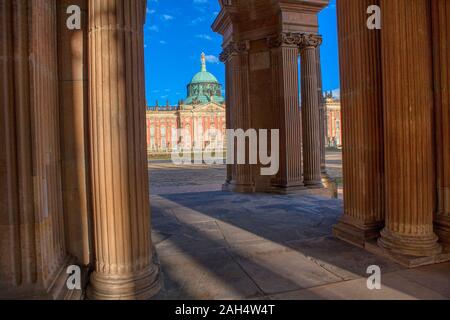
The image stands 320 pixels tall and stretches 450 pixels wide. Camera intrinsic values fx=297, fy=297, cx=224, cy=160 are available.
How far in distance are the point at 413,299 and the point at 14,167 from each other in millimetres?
4158

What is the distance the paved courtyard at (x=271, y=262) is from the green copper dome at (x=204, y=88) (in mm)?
87583

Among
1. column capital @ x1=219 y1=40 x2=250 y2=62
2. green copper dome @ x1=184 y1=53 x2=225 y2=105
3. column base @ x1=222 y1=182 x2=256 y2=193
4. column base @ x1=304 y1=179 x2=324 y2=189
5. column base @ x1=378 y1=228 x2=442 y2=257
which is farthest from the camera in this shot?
green copper dome @ x1=184 y1=53 x2=225 y2=105

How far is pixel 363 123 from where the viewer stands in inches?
194

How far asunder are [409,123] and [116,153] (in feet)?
13.1

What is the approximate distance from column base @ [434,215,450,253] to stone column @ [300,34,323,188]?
659 centimetres

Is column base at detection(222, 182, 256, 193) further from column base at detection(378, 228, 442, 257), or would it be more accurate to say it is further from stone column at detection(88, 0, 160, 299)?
stone column at detection(88, 0, 160, 299)

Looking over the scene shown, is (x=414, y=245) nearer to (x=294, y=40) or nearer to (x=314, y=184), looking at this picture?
(x=314, y=184)

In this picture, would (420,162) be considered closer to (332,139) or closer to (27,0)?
(27,0)

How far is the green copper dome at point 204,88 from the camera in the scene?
92.9 m

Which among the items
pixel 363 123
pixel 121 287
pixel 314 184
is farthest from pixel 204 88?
pixel 121 287

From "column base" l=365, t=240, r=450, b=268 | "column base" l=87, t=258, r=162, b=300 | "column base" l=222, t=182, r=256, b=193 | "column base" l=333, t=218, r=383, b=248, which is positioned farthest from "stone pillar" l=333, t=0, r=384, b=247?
"column base" l=222, t=182, r=256, b=193

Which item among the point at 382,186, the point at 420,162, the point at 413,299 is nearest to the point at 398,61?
the point at 420,162

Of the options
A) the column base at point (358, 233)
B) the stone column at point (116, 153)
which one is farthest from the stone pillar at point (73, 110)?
the column base at point (358, 233)

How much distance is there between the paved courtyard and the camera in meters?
3.36
